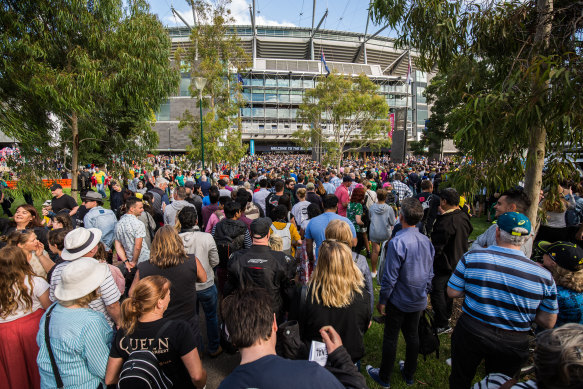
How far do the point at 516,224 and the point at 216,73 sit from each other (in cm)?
1382

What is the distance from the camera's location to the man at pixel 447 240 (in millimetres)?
3611

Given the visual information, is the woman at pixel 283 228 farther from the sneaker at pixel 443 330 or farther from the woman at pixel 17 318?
the woman at pixel 17 318

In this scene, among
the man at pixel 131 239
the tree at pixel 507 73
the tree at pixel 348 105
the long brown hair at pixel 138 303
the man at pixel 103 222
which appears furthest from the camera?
the tree at pixel 348 105

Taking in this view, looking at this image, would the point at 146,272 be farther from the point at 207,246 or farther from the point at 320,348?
Result: the point at 320,348

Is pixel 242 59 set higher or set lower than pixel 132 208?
higher

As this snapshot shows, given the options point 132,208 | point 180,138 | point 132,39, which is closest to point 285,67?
point 180,138

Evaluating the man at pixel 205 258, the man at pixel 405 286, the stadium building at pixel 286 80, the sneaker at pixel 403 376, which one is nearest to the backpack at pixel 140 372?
the man at pixel 205 258

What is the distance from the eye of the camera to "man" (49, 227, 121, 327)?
2.34m

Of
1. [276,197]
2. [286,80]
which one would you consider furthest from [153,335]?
[286,80]

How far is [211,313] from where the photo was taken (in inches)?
139

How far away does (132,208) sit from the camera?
4.20 metres

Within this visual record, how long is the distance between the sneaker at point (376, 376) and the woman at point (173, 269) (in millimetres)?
1874

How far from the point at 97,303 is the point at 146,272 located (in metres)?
0.43

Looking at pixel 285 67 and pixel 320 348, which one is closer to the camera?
pixel 320 348
